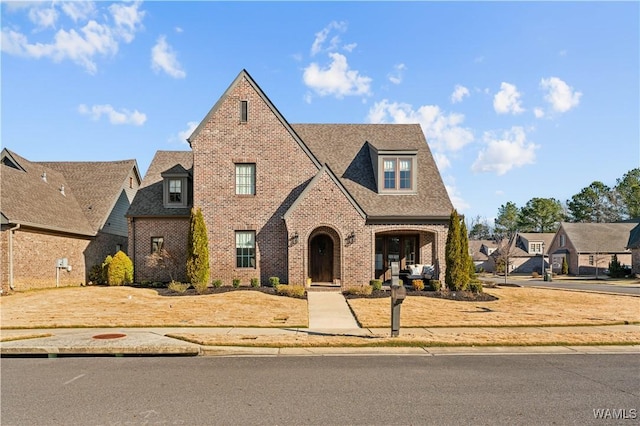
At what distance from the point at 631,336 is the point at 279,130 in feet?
54.4

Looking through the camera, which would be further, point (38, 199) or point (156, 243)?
point (156, 243)

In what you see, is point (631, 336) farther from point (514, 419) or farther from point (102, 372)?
point (102, 372)

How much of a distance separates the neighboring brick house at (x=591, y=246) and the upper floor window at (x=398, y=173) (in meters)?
40.8

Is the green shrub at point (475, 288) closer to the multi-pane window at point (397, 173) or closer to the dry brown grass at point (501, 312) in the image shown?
the dry brown grass at point (501, 312)

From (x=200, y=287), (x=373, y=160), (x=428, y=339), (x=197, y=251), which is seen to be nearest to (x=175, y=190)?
(x=197, y=251)

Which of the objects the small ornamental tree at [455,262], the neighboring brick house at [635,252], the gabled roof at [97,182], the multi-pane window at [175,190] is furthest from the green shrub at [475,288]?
the neighboring brick house at [635,252]

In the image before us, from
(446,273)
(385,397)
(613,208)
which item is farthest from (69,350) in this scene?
(613,208)

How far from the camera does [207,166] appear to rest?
69.8ft

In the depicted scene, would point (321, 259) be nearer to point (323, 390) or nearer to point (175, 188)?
point (175, 188)

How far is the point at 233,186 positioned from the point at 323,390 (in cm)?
1579

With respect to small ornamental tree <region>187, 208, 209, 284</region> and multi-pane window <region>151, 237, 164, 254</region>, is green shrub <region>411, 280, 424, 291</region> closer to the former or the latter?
small ornamental tree <region>187, 208, 209, 284</region>

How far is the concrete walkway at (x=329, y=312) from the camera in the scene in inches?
494

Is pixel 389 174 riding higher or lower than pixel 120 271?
higher

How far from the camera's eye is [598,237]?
180ft
